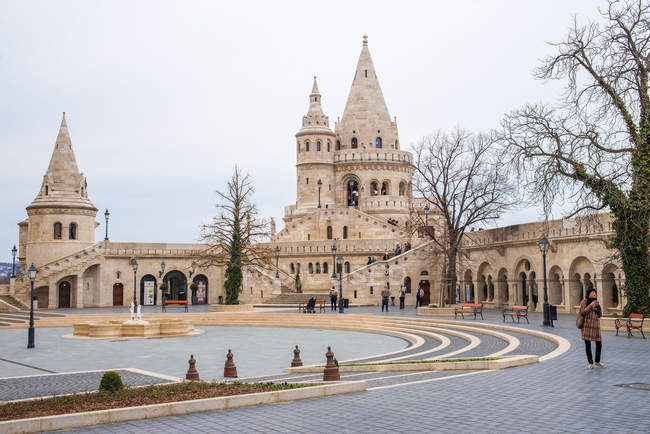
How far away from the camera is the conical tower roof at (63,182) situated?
5003 cm

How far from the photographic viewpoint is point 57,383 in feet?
46.2

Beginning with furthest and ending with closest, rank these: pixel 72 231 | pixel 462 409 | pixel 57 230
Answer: pixel 72 231 → pixel 57 230 → pixel 462 409

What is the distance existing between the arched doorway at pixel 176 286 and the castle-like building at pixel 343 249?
0.09 m

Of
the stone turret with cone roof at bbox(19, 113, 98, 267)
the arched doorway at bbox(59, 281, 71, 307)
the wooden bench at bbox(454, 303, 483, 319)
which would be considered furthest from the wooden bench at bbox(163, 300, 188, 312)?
the wooden bench at bbox(454, 303, 483, 319)

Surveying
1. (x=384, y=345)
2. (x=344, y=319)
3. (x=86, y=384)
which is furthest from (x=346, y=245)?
(x=86, y=384)

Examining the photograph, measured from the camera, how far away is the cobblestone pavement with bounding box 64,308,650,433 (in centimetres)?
832

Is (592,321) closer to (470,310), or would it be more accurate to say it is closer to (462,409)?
(462,409)

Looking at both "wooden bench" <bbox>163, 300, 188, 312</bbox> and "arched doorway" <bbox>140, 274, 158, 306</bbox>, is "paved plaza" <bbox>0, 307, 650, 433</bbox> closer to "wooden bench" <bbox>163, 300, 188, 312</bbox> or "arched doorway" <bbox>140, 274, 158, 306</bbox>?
"wooden bench" <bbox>163, 300, 188, 312</bbox>

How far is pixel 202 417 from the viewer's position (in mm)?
9250

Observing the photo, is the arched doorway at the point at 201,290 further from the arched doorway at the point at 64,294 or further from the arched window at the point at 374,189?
the arched window at the point at 374,189

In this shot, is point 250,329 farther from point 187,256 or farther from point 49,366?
point 187,256

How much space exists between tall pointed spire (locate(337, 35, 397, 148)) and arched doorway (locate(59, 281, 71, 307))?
110 ft

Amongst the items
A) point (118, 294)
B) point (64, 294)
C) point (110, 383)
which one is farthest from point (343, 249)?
point (110, 383)

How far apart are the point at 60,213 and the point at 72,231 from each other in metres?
1.68
